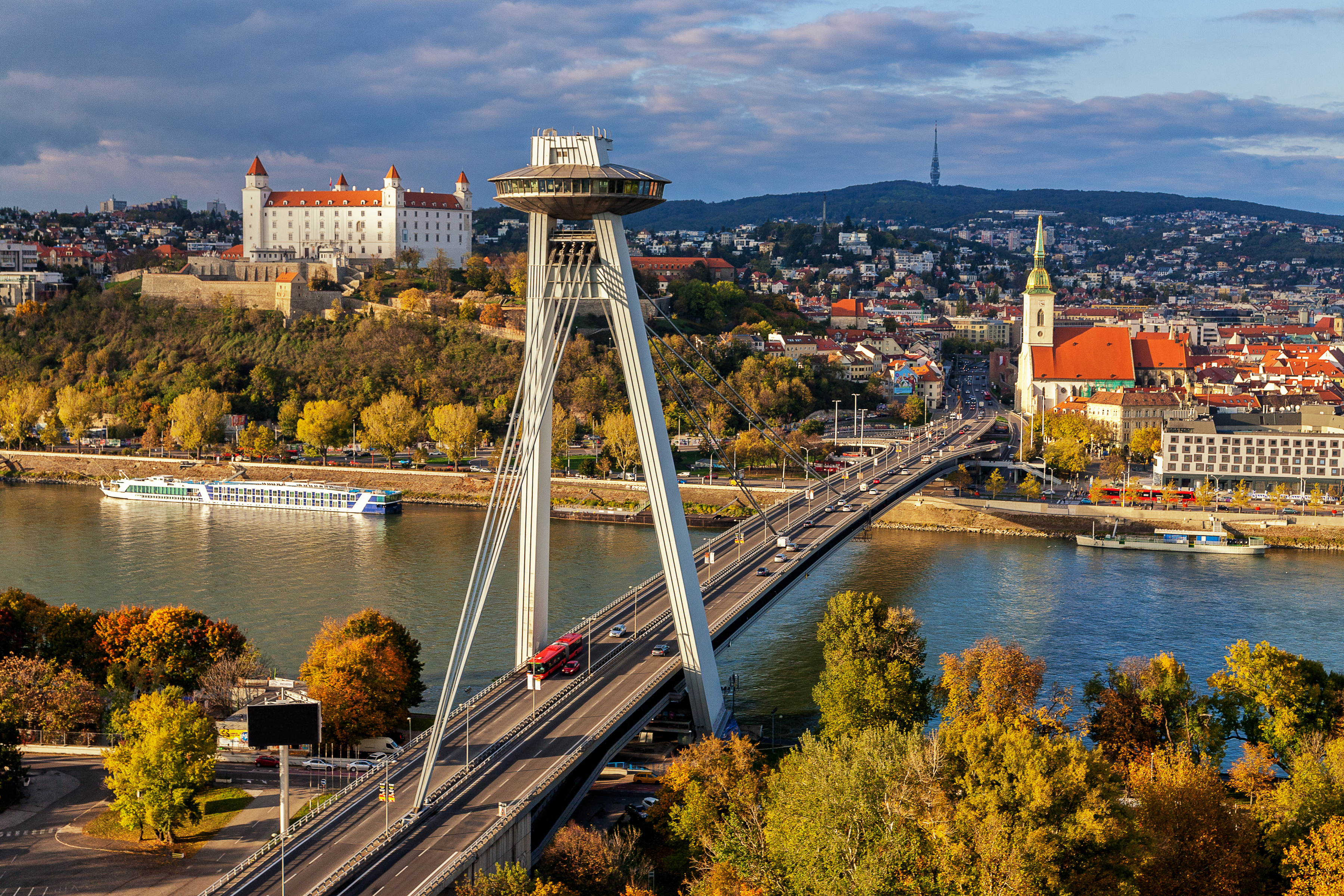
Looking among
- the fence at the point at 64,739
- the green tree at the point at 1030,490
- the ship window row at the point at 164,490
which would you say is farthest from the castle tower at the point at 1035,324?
the fence at the point at 64,739

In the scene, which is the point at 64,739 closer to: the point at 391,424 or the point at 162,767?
the point at 162,767

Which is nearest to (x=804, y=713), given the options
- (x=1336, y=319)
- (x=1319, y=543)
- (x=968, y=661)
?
(x=968, y=661)

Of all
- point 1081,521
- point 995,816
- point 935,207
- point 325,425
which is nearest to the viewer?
point 995,816

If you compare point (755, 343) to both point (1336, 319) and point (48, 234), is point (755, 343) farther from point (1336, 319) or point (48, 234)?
point (1336, 319)

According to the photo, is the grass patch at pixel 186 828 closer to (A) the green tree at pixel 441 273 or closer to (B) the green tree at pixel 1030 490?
(B) the green tree at pixel 1030 490

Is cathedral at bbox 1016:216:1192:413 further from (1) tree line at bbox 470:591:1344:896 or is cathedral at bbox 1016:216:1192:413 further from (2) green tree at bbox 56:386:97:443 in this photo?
(1) tree line at bbox 470:591:1344:896

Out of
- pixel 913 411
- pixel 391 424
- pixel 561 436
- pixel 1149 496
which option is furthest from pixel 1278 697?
pixel 913 411

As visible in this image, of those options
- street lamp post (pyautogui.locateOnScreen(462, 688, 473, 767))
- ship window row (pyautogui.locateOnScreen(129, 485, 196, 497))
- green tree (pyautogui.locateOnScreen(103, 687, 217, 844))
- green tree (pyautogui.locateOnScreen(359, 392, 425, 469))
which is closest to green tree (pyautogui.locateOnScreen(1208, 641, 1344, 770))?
street lamp post (pyautogui.locateOnScreen(462, 688, 473, 767))
